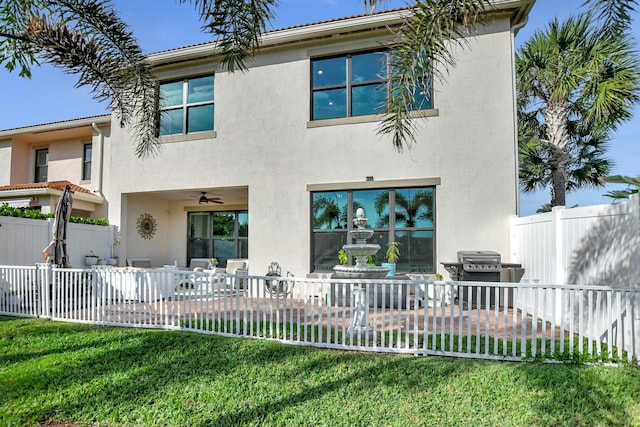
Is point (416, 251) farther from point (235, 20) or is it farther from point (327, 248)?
point (235, 20)

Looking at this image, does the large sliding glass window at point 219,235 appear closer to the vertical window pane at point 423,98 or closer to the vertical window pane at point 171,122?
the vertical window pane at point 171,122

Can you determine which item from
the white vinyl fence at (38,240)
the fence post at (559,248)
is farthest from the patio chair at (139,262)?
the fence post at (559,248)

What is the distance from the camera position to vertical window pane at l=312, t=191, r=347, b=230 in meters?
10.8

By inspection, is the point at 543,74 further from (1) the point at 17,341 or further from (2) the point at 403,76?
(1) the point at 17,341

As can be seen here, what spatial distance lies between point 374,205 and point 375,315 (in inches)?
220

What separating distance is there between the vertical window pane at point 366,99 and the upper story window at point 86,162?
10987mm

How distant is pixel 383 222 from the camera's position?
10.5 meters

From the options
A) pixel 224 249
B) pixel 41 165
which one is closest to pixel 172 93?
pixel 224 249

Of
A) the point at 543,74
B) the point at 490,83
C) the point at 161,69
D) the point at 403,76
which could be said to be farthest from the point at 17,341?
the point at 543,74

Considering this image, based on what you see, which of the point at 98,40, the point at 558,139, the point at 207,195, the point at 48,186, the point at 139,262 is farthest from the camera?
the point at 207,195

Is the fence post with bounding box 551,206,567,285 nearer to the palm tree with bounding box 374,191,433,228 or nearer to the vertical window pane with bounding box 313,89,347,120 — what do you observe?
the palm tree with bounding box 374,191,433,228

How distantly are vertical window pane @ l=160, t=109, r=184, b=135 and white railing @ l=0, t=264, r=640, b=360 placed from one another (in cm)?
583

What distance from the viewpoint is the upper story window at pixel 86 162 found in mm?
14984

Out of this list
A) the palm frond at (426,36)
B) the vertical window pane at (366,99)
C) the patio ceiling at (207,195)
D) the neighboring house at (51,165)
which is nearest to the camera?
the palm frond at (426,36)
